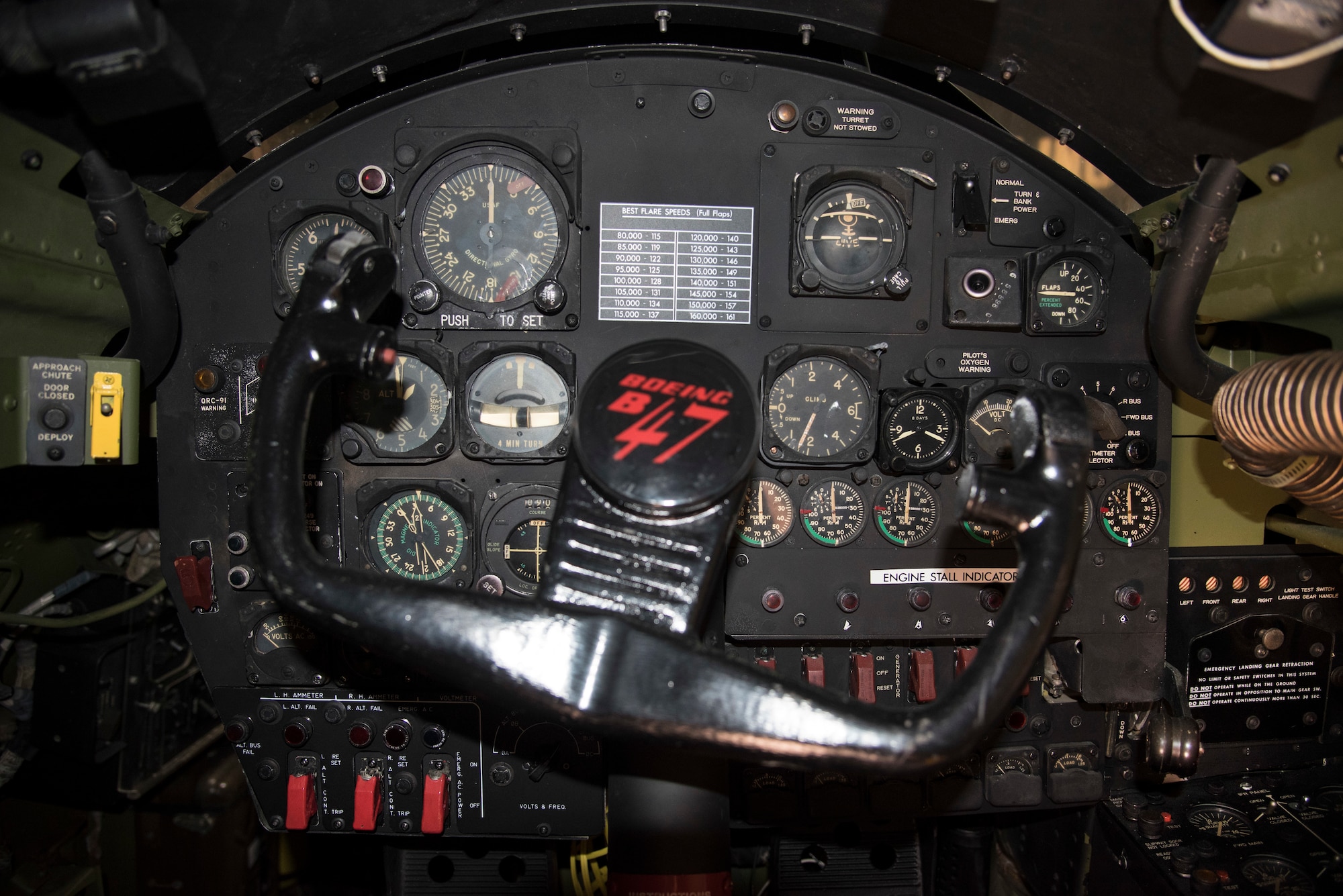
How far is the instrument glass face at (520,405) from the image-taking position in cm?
228

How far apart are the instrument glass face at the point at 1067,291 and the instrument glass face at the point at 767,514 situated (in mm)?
960

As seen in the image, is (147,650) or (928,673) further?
(147,650)

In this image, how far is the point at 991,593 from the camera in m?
2.32

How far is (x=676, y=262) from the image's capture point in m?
2.23

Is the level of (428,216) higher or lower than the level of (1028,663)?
higher

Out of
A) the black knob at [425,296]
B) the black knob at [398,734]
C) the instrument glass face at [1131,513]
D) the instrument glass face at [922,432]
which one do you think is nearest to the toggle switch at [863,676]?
the instrument glass face at [922,432]

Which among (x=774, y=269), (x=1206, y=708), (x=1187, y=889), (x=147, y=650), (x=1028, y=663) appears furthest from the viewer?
(x=147, y=650)

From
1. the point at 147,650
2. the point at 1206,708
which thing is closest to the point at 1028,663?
the point at 1206,708

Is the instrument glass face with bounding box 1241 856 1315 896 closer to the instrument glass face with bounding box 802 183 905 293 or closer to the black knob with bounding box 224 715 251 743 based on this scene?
the instrument glass face with bounding box 802 183 905 293

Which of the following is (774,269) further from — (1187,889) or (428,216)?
(1187,889)

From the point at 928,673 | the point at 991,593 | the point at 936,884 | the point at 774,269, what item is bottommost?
the point at 936,884

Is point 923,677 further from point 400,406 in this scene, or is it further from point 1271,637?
point 400,406

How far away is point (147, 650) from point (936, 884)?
3088 mm

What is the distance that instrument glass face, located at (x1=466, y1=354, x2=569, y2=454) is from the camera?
2.28 m
